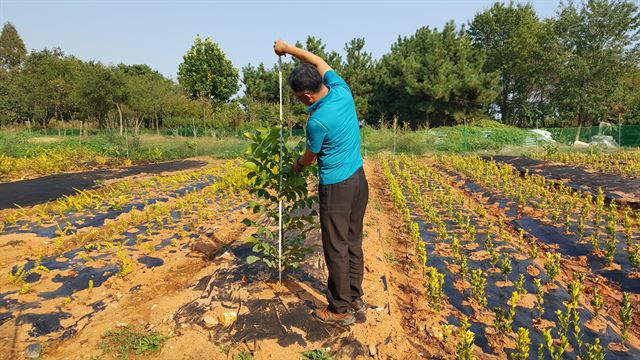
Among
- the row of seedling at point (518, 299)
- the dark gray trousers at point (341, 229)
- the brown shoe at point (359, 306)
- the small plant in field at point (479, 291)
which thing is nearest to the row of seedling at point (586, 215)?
the row of seedling at point (518, 299)

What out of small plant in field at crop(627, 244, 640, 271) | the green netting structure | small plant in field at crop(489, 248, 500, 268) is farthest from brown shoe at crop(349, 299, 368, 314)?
the green netting structure

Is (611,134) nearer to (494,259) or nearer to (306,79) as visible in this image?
(494,259)

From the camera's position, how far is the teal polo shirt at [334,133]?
2.68 m

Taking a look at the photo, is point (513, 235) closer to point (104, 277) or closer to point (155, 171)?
point (104, 277)

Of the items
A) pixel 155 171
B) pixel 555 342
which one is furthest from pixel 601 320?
pixel 155 171

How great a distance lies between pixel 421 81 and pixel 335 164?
78.6 feet

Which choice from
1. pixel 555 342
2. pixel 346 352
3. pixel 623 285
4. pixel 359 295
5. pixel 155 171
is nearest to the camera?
pixel 346 352

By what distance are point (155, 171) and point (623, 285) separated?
34.2 ft

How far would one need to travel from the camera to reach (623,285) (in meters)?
3.79

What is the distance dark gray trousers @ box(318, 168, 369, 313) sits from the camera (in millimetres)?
2777

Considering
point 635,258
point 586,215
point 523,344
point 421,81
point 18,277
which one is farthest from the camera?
point 421,81

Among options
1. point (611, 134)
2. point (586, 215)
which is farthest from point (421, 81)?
point (586, 215)

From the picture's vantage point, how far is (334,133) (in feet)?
8.93

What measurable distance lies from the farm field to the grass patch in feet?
0.03
